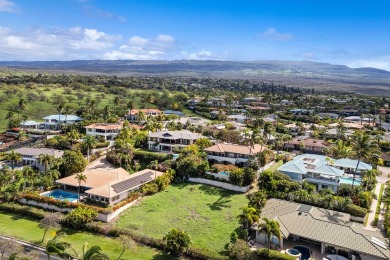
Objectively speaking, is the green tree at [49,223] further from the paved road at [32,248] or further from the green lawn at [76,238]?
the paved road at [32,248]

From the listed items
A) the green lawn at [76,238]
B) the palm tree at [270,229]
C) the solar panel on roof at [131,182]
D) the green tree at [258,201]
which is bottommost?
→ the green lawn at [76,238]

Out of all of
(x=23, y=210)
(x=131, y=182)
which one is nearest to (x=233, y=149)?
(x=131, y=182)

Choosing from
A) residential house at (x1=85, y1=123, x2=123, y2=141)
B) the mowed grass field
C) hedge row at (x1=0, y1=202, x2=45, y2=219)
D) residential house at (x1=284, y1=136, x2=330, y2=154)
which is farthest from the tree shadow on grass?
the mowed grass field

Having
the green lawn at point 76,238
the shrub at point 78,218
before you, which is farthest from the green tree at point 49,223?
the shrub at point 78,218

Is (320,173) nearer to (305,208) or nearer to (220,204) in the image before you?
(305,208)

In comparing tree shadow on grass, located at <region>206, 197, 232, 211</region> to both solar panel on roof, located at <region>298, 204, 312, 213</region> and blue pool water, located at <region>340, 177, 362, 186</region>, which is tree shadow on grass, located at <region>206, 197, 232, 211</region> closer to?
solar panel on roof, located at <region>298, 204, 312, 213</region>

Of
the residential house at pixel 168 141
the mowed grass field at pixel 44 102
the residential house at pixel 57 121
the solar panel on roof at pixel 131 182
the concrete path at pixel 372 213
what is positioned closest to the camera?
the concrete path at pixel 372 213
